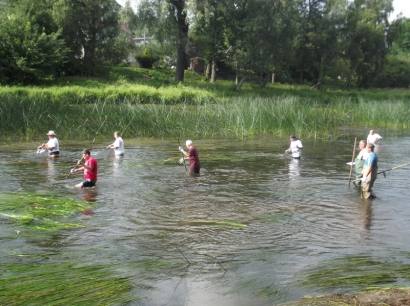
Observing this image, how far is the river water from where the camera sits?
363 inches

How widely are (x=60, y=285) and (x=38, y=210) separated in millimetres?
5100

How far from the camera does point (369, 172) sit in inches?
620

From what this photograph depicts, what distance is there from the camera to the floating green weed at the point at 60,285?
25.0 ft

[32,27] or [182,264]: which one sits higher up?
[32,27]

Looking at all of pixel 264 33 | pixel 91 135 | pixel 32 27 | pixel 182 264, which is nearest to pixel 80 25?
pixel 32 27

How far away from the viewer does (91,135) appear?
3066cm

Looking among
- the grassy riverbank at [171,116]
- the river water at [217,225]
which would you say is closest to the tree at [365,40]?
the grassy riverbank at [171,116]

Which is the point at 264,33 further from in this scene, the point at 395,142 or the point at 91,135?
the point at 91,135

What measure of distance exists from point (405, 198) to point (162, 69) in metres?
48.8

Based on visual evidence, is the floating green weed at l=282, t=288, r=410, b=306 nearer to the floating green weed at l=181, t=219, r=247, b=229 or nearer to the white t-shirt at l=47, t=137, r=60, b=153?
the floating green weed at l=181, t=219, r=247, b=229

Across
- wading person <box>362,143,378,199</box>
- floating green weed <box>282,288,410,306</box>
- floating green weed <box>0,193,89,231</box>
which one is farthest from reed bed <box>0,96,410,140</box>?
floating green weed <box>282,288,410,306</box>

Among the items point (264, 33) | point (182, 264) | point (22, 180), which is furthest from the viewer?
point (264, 33)

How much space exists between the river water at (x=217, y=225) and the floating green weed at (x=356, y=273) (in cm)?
26

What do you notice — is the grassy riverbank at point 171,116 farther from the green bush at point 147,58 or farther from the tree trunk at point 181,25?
the green bush at point 147,58
